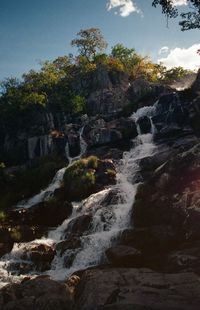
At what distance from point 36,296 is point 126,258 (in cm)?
838

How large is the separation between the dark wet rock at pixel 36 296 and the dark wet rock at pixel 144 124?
1434 inches

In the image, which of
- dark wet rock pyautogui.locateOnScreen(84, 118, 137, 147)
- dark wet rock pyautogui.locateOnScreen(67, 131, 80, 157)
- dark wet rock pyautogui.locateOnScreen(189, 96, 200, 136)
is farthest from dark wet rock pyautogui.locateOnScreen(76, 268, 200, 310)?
dark wet rock pyautogui.locateOnScreen(67, 131, 80, 157)

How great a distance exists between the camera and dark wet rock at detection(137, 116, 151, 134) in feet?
Answer: 168

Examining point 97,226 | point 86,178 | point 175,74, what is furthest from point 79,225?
point 175,74

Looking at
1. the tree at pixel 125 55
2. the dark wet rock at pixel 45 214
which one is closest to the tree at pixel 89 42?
the tree at pixel 125 55

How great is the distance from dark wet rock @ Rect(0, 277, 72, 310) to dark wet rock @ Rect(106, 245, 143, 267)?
280 inches

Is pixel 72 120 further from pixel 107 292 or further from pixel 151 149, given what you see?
pixel 107 292

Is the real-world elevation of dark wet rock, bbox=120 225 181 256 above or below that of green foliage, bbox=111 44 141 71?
below

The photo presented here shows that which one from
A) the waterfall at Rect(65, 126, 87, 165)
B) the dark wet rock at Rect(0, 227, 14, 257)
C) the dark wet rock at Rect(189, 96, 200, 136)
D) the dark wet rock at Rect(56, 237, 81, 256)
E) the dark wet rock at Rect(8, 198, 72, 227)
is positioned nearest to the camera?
the dark wet rock at Rect(56, 237, 81, 256)

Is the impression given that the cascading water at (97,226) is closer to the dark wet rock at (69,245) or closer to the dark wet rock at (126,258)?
the dark wet rock at (69,245)

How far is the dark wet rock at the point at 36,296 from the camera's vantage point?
48.6ft

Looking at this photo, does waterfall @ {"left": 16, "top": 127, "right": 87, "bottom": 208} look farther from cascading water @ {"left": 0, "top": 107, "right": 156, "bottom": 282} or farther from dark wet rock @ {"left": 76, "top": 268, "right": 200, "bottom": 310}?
dark wet rock @ {"left": 76, "top": 268, "right": 200, "bottom": 310}

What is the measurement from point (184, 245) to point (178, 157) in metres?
8.97

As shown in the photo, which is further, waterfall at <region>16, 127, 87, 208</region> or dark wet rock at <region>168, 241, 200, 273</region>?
waterfall at <region>16, 127, 87, 208</region>
